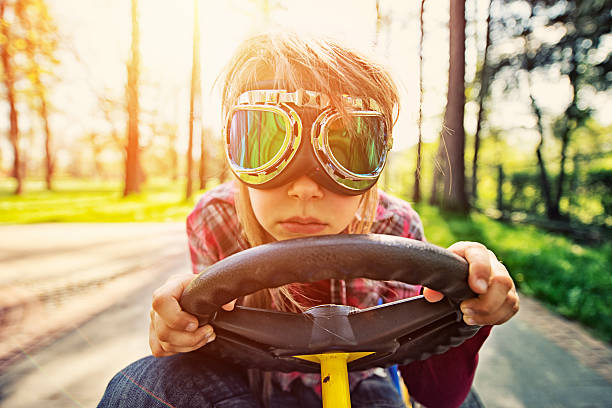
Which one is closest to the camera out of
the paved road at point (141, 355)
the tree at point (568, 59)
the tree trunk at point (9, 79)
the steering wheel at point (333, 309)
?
the steering wheel at point (333, 309)

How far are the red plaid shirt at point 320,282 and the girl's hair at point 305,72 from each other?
0.21 metres

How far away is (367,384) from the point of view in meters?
1.08

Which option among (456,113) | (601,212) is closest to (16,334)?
(456,113)

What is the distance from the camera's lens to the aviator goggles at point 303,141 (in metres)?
0.70

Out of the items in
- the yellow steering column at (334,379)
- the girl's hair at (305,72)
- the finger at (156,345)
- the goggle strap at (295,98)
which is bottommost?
the yellow steering column at (334,379)

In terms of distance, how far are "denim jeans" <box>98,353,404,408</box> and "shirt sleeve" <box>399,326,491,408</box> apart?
0.41 meters

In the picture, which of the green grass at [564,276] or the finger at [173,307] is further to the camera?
the green grass at [564,276]

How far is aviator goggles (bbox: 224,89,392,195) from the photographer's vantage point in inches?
27.5

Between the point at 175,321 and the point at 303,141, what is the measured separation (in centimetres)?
39

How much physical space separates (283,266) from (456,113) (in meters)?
0.53

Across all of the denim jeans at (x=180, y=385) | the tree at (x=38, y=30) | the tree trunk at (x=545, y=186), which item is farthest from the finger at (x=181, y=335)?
the tree trunk at (x=545, y=186)

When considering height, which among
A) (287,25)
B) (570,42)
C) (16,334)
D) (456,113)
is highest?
(570,42)

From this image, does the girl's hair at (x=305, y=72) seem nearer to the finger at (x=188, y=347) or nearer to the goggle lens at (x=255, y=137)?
the goggle lens at (x=255, y=137)

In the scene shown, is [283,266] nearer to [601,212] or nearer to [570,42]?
[601,212]
